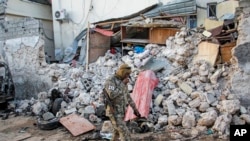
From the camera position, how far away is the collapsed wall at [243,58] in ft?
22.0

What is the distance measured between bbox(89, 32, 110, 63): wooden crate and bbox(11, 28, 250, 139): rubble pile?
554mm

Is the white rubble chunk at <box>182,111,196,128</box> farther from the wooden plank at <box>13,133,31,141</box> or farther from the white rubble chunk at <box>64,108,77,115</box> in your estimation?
the wooden plank at <box>13,133,31,141</box>

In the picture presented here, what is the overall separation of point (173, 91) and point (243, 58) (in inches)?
74.1

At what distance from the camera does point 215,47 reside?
25.5 feet

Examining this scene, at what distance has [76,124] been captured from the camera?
23.8ft

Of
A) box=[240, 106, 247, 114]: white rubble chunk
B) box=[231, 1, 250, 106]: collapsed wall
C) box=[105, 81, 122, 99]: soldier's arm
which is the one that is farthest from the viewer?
box=[231, 1, 250, 106]: collapsed wall

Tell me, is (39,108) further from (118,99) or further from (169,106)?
(118,99)

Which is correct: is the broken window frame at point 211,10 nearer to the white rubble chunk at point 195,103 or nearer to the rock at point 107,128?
the white rubble chunk at point 195,103

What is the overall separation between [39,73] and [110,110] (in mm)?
5955

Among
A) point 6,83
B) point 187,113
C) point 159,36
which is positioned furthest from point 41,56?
point 187,113

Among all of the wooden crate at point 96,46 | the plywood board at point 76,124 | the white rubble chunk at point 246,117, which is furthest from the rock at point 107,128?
the wooden crate at point 96,46

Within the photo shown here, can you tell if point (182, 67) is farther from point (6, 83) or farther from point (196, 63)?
point (6, 83)

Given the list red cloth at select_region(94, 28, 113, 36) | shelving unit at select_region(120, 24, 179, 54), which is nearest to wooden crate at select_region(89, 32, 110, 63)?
red cloth at select_region(94, 28, 113, 36)

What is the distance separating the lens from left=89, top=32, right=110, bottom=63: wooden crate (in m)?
10.9
